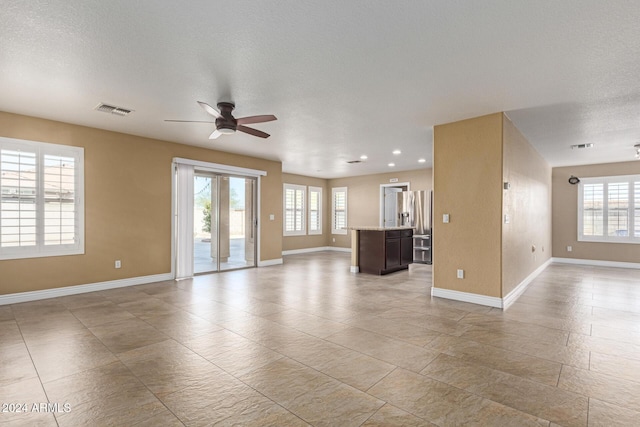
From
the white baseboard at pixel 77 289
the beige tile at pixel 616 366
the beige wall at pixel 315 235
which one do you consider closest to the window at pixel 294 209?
the beige wall at pixel 315 235

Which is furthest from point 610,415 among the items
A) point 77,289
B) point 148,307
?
point 77,289

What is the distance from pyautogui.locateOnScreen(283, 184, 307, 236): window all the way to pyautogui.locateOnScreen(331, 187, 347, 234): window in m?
1.27

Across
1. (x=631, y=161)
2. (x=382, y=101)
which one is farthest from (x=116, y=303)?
(x=631, y=161)

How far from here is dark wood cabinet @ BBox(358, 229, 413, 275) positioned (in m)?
6.81

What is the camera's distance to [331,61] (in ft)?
9.64

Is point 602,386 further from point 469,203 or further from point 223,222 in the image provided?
point 223,222

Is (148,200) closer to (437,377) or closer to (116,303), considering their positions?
(116,303)

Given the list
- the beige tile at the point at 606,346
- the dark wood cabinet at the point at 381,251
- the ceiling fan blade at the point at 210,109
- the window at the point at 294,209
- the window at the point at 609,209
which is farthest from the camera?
the window at the point at 294,209

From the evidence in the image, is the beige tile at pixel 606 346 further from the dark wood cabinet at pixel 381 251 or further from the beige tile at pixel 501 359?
the dark wood cabinet at pixel 381 251

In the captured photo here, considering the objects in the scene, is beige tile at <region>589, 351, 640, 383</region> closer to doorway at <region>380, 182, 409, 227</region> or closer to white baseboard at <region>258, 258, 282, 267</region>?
white baseboard at <region>258, 258, 282, 267</region>

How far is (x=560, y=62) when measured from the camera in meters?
2.90

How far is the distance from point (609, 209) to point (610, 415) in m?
8.19

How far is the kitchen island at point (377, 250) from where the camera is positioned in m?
6.82

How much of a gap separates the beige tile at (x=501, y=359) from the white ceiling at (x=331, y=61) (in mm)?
2668
